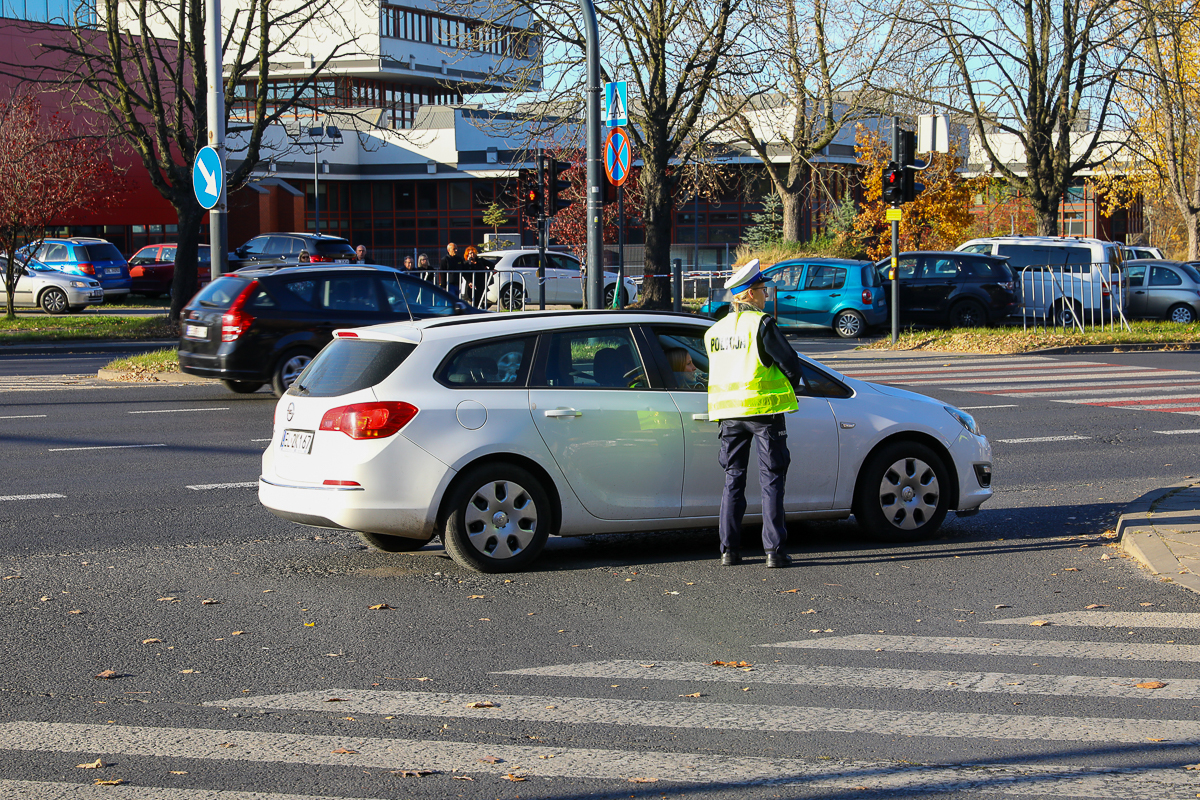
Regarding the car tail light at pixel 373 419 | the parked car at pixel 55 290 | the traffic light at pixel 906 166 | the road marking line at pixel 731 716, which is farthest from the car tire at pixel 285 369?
the parked car at pixel 55 290

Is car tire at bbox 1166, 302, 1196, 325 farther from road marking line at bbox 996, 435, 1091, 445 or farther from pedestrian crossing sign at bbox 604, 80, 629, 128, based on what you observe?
road marking line at bbox 996, 435, 1091, 445

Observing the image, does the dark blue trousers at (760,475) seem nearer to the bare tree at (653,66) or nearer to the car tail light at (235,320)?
the car tail light at (235,320)

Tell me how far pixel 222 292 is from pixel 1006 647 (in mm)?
12277

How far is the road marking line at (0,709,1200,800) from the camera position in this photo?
4.19 meters

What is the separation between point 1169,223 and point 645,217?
45.7 metres

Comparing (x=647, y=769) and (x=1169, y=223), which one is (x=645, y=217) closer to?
(x=647, y=769)

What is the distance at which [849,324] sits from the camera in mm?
27453

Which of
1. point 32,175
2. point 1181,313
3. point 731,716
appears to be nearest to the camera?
point 731,716

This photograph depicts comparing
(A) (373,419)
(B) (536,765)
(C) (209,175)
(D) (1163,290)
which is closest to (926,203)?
(D) (1163,290)

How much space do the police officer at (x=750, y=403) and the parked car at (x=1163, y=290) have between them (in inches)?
989

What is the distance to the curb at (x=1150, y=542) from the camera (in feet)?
23.8

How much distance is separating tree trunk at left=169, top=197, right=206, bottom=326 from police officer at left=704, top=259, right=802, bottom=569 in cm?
2066

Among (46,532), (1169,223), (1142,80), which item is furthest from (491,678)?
(1169,223)

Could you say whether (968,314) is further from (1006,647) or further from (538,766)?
(538,766)
